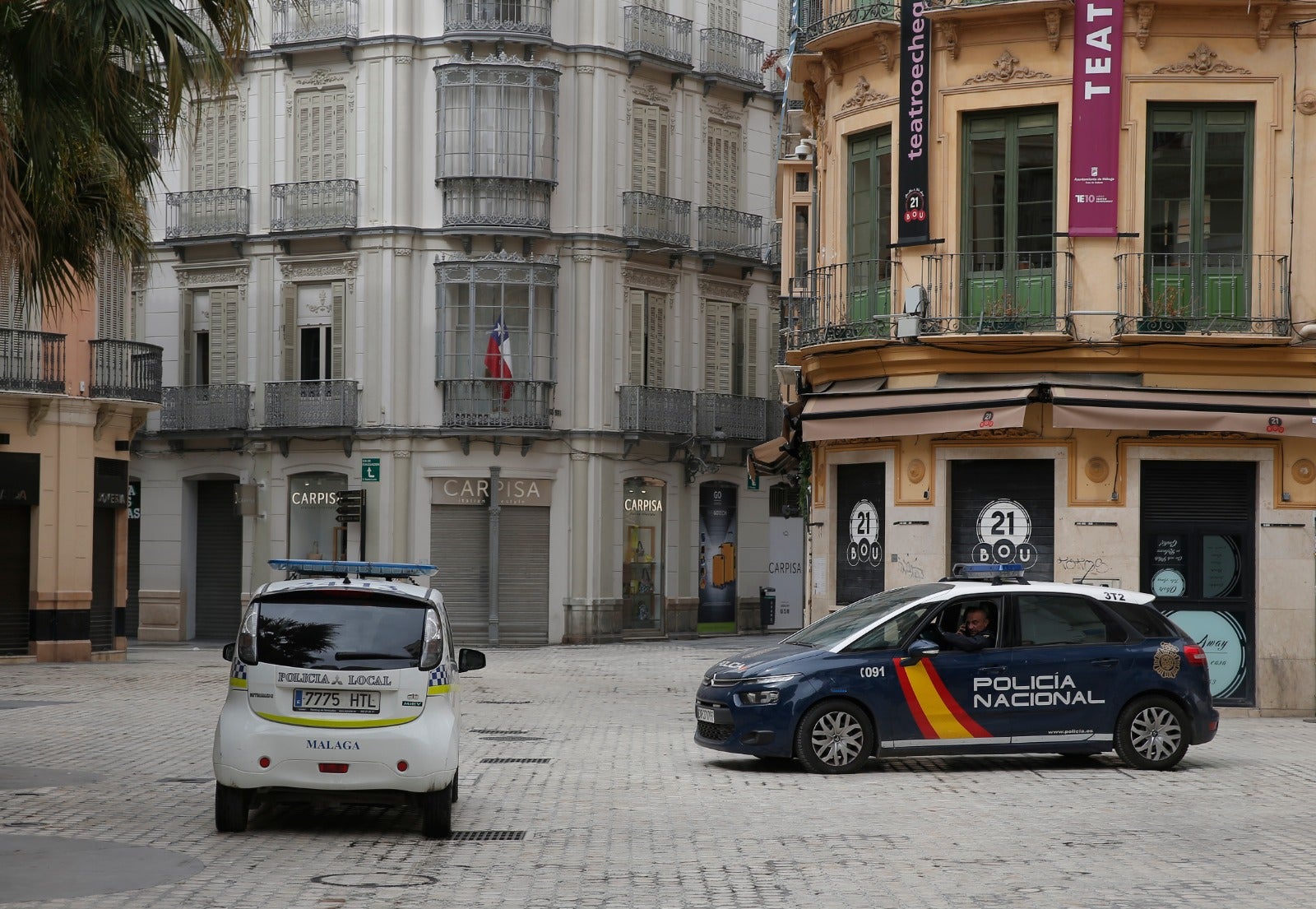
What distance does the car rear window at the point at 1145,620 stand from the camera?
16.9 meters

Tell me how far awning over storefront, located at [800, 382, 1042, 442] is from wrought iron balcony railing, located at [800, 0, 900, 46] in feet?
16.6

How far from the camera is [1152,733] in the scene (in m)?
16.8

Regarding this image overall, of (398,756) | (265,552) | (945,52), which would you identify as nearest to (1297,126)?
(945,52)

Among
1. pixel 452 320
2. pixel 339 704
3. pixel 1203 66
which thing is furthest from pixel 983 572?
pixel 452 320

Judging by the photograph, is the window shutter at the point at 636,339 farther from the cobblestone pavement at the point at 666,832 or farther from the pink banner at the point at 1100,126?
the cobblestone pavement at the point at 666,832

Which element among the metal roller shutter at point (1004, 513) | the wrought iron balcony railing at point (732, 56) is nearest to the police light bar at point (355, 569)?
the metal roller shutter at point (1004, 513)

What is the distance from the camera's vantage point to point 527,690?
90.2 feet

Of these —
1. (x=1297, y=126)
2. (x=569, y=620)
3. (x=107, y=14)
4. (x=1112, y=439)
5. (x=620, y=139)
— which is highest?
(x=620, y=139)

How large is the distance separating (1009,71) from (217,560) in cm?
2493

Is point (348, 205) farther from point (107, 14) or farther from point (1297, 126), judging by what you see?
point (107, 14)

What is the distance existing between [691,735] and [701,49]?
1079 inches

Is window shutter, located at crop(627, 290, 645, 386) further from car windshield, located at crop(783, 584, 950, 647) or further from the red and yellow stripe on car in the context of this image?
the red and yellow stripe on car

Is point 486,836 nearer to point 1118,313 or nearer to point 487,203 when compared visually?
point 1118,313

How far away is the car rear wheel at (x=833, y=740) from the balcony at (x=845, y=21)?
11.6 m
